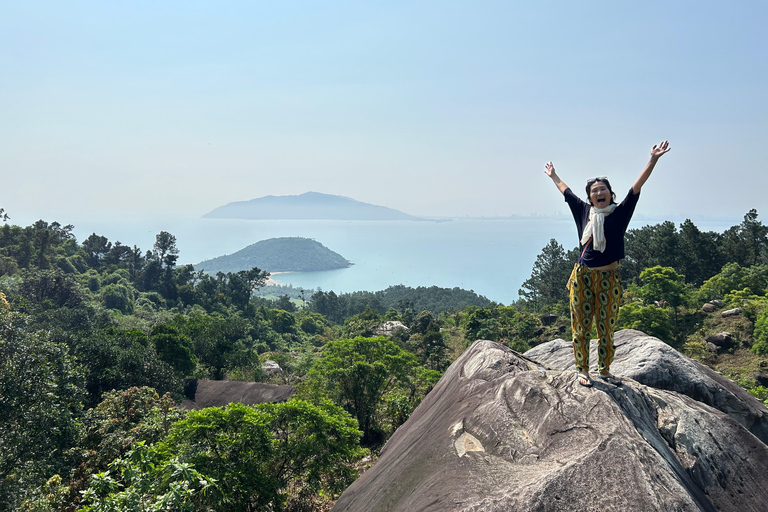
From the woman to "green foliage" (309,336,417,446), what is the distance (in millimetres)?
12286

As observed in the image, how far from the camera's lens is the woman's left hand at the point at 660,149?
423 centimetres

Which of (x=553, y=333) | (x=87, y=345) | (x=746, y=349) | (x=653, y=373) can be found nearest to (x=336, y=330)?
(x=553, y=333)

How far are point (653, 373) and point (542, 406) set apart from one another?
3.03 metres

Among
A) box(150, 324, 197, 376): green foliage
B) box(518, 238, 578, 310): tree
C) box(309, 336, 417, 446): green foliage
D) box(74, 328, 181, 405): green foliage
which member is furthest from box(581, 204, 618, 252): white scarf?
box(518, 238, 578, 310): tree

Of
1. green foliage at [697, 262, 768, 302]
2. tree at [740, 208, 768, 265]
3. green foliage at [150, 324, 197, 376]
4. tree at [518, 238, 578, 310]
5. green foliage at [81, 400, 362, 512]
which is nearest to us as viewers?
green foliage at [81, 400, 362, 512]

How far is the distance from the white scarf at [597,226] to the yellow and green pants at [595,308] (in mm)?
330

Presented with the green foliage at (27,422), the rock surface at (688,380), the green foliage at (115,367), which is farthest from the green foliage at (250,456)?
the green foliage at (115,367)

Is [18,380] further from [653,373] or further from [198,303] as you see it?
[198,303]

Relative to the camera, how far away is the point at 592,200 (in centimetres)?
467

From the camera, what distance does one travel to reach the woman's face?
457cm

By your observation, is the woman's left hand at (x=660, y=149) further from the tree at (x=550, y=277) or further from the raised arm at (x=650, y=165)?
the tree at (x=550, y=277)

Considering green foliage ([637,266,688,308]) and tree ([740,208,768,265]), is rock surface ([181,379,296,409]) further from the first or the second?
tree ([740,208,768,265])

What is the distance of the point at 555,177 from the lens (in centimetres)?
515

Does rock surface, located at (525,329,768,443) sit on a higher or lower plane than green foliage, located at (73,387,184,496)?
higher
